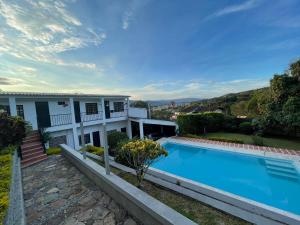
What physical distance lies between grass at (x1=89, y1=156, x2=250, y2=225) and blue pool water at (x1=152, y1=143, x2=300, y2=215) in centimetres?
328

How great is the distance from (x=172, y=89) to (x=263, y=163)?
65.4 feet

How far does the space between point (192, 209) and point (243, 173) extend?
239 inches

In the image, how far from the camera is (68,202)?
166 inches

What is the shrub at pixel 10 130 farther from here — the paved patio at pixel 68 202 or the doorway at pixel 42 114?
the doorway at pixel 42 114

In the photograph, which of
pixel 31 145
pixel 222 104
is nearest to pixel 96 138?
pixel 31 145

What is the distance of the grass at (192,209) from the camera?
12.7 ft

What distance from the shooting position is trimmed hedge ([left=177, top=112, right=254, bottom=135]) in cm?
1593

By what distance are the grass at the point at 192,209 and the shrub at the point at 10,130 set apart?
6.47 meters

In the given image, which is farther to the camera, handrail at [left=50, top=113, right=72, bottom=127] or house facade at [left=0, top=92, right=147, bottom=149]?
handrail at [left=50, top=113, right=72, bottom=127]

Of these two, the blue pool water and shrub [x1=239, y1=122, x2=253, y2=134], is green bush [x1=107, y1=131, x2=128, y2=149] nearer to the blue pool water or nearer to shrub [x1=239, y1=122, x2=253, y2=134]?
the blue pool water

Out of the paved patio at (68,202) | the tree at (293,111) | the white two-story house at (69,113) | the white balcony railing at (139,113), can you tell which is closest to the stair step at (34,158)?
→ the paved patio at (68,202)

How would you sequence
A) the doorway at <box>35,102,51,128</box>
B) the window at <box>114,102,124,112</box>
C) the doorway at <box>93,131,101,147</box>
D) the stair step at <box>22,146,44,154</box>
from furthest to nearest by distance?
the window at <box>114,102,124,112</box>
the doorway at <box>93,131,101,147</box>
the doorway at <box>35,102,51,128</box>
the stair step at <box>22,146,44,154</box>

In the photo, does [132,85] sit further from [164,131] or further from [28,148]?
[28,148]

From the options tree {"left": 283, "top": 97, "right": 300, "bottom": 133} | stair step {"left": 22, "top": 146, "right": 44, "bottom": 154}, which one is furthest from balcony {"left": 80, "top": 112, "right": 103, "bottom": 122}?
tree {"left": 283, "top": 97, "right": 300, "bottom": 133}
